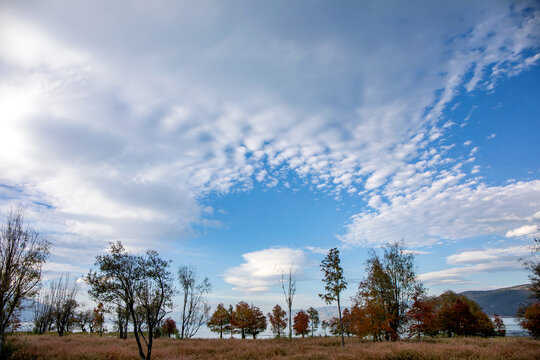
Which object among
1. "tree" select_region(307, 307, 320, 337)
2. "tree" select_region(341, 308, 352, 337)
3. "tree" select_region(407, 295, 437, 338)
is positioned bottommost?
"tree" select_region(307, 307, 320, 337)

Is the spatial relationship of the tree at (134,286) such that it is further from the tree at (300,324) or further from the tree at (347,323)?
the tree at (300,324)

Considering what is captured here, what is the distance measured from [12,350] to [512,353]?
143 feet

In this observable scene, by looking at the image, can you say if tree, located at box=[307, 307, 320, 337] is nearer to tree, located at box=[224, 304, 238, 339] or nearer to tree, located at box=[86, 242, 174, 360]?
tree, located at box=[224, 304, 238, 339]

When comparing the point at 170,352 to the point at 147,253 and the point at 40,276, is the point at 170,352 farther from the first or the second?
the point at 40,276

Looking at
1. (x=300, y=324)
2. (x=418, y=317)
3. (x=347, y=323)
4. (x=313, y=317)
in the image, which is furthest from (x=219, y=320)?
(x=418, y=317)

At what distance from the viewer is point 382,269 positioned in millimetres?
41219

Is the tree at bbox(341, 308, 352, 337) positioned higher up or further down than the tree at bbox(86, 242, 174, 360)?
further down

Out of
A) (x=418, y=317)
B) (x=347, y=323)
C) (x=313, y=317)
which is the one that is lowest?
(x=313, y=317)

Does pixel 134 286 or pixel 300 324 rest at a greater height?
pixel 134 286

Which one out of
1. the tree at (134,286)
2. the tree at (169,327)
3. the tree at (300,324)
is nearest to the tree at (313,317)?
the tree at (300,324)

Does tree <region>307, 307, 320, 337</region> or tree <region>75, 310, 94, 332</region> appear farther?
tree <region>307, 307, 320, 337</region>

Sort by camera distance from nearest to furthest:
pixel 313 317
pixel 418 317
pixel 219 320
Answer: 1. pixel 418 317
2. pixel 219 320
3. pixel 313 317

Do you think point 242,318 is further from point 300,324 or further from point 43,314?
point 43,314

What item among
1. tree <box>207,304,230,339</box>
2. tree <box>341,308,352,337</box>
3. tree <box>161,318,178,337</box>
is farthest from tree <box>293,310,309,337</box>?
tree <box>161,318,178,337</box>
